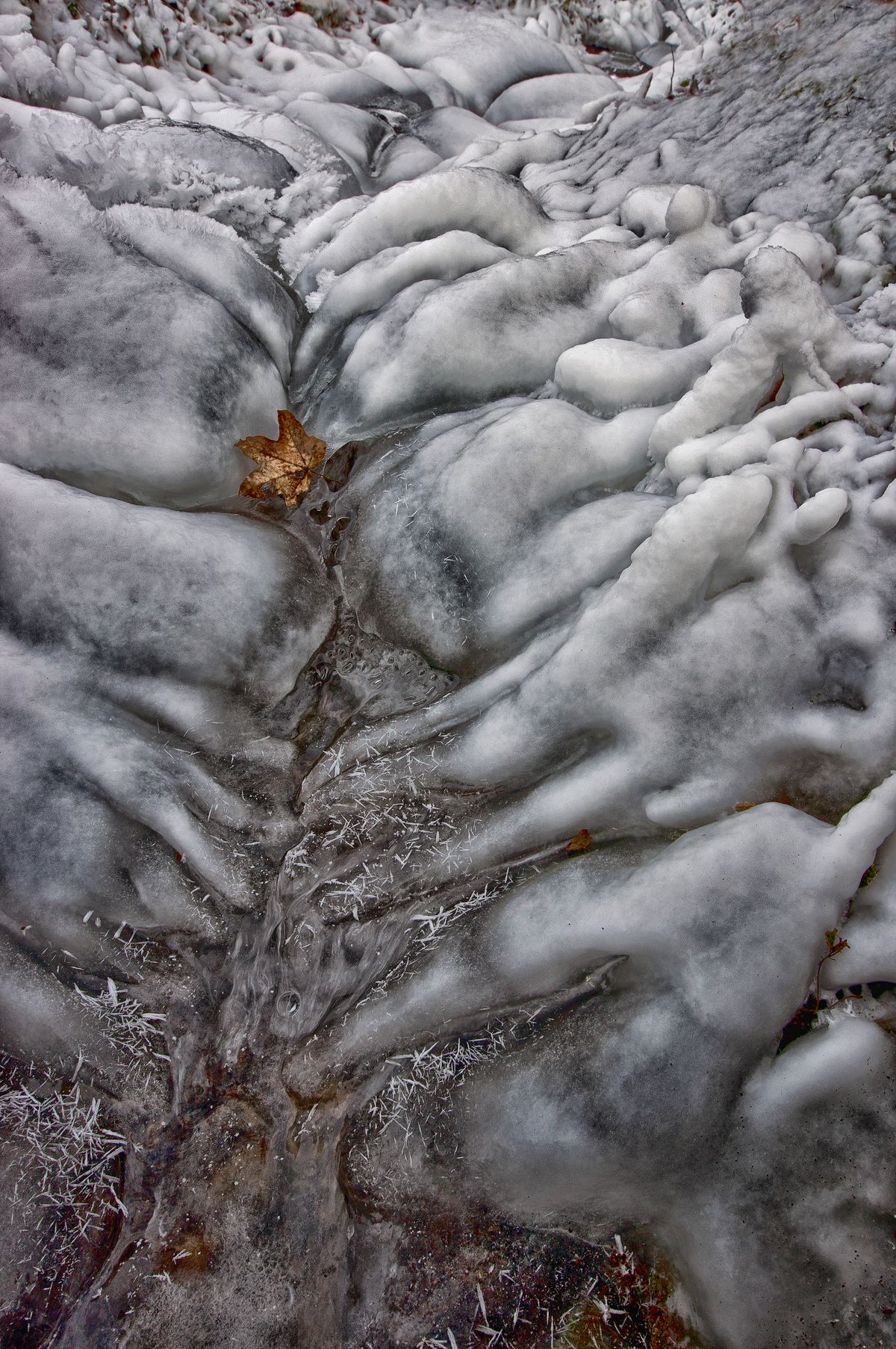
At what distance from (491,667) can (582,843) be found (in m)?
0.55

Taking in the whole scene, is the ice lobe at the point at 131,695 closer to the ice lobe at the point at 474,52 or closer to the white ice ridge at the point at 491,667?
the white ice ridge at the point at 491,667

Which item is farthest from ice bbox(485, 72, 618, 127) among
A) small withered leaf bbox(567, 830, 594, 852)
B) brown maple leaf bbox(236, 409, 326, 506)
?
small withered leaf bbox(567, 830, 594, 852)

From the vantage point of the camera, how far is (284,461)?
251cm

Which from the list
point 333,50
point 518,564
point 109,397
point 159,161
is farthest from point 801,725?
point 333,50

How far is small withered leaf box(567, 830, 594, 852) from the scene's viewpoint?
5.97 ft

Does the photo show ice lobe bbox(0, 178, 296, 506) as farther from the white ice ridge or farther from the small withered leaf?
the small withered leaf

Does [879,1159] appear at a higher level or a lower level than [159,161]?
lower

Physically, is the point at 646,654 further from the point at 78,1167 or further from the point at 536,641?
the point at 78,1167

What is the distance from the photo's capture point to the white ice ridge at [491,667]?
1.54m

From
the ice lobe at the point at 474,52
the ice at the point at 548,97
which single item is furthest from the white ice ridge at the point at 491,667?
the ice lobe at the point at 474,52

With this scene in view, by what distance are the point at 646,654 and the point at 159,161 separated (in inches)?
99.5

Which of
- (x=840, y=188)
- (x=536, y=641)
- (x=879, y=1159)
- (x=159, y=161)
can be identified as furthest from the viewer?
(x=159, y=161)

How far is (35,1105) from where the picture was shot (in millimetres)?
1708

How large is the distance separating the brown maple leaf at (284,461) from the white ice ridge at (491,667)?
0.20 feet
